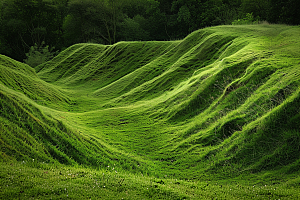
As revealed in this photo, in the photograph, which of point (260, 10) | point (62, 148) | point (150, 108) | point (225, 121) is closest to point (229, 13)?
point (260, 10)

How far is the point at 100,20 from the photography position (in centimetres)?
5559

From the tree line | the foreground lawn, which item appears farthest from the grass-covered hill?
the tree line

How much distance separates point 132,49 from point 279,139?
27.9 m

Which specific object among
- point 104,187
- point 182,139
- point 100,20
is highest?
point 100,20

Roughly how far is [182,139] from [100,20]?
2037 inches

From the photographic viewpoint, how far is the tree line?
50125 mm

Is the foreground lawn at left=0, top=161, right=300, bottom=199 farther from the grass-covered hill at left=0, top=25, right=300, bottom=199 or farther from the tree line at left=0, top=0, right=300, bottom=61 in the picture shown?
the tree line at left=0, top=0, right=300, bottom=61

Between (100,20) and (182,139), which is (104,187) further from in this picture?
(100,20)

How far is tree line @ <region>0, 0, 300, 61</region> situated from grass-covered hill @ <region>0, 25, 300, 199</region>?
33337 mm

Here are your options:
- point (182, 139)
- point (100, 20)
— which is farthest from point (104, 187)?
point (100, 20)

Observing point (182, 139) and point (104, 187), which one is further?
point (182, 139)

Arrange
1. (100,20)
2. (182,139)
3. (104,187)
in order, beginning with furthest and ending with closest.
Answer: (100,20), (182,139), (104,187)

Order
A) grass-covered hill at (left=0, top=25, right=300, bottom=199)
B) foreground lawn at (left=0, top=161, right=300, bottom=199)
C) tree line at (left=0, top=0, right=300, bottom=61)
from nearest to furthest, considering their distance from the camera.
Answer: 1. foreground lawn at (left=0, top=161, right=300, bottom=199)
2. grass-covered hill at (left=0, top=25, right=300, bottom=199)
3. tree line at (left=0, top=0, right=300, bottom=61)

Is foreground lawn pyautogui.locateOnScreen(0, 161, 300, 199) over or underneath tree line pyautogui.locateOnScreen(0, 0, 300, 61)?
underneath
